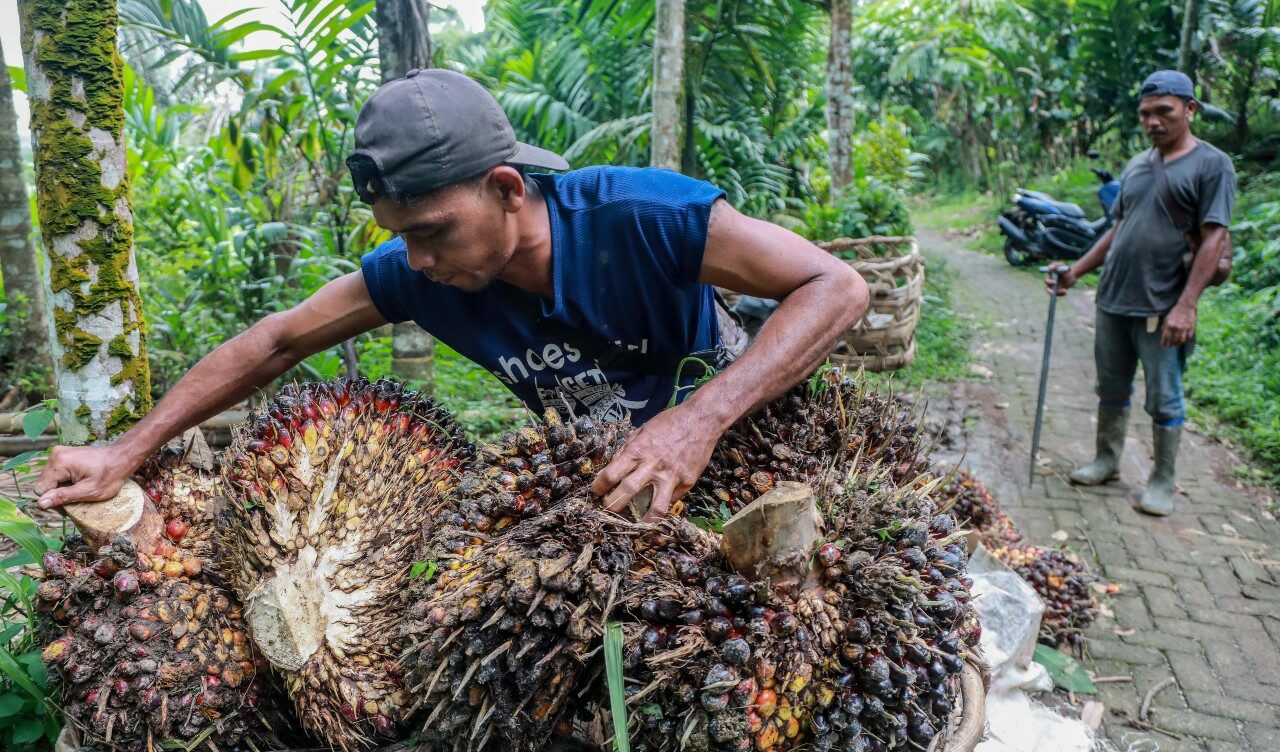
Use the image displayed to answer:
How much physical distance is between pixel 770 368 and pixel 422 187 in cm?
72

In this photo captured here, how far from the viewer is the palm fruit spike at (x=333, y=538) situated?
1.29 meters

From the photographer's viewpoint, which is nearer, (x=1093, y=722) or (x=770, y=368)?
(x=770, y=368)

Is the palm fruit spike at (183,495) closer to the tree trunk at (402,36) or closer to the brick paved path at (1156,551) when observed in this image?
the tree trunk at (402,36)

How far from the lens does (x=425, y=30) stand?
3262mm

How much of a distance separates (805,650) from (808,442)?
1.55 ft

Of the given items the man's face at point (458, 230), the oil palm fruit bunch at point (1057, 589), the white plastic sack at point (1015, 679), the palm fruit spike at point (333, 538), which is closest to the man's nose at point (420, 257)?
the man's face at point (458, 230)

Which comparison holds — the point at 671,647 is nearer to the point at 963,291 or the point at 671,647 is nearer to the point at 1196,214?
the point at 1196,214

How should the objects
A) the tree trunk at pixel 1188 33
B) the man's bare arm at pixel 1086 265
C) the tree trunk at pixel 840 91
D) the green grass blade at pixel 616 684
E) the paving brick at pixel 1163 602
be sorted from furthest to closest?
1. the tree trunk at pixel 1188 33
2. the tree trunk at pixel 840 91
3. the man's bare arm at pixel 1086 265
4. the paving brick at pixel 1163 602
5. the green grass blade at pixel 616 684

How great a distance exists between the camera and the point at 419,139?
4.88 ft

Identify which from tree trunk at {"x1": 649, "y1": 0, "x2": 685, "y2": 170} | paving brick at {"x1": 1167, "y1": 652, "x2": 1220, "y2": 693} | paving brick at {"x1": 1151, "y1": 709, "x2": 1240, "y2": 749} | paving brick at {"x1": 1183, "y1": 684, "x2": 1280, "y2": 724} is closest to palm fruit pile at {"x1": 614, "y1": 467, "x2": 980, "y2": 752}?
paving brick at {"x1": 1151, "y1": 709, "x2": 1240, "y2": 749}

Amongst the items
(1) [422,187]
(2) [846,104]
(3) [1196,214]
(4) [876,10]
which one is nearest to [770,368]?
(1) [422,187]

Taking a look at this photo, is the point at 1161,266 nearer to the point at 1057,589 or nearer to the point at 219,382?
the point at 1057,589

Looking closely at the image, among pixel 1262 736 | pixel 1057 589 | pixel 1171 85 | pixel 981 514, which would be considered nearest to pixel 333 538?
pixel 981 514

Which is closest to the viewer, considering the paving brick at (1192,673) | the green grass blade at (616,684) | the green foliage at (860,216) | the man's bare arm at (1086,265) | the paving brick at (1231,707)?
the green grass blade at (616,684)
